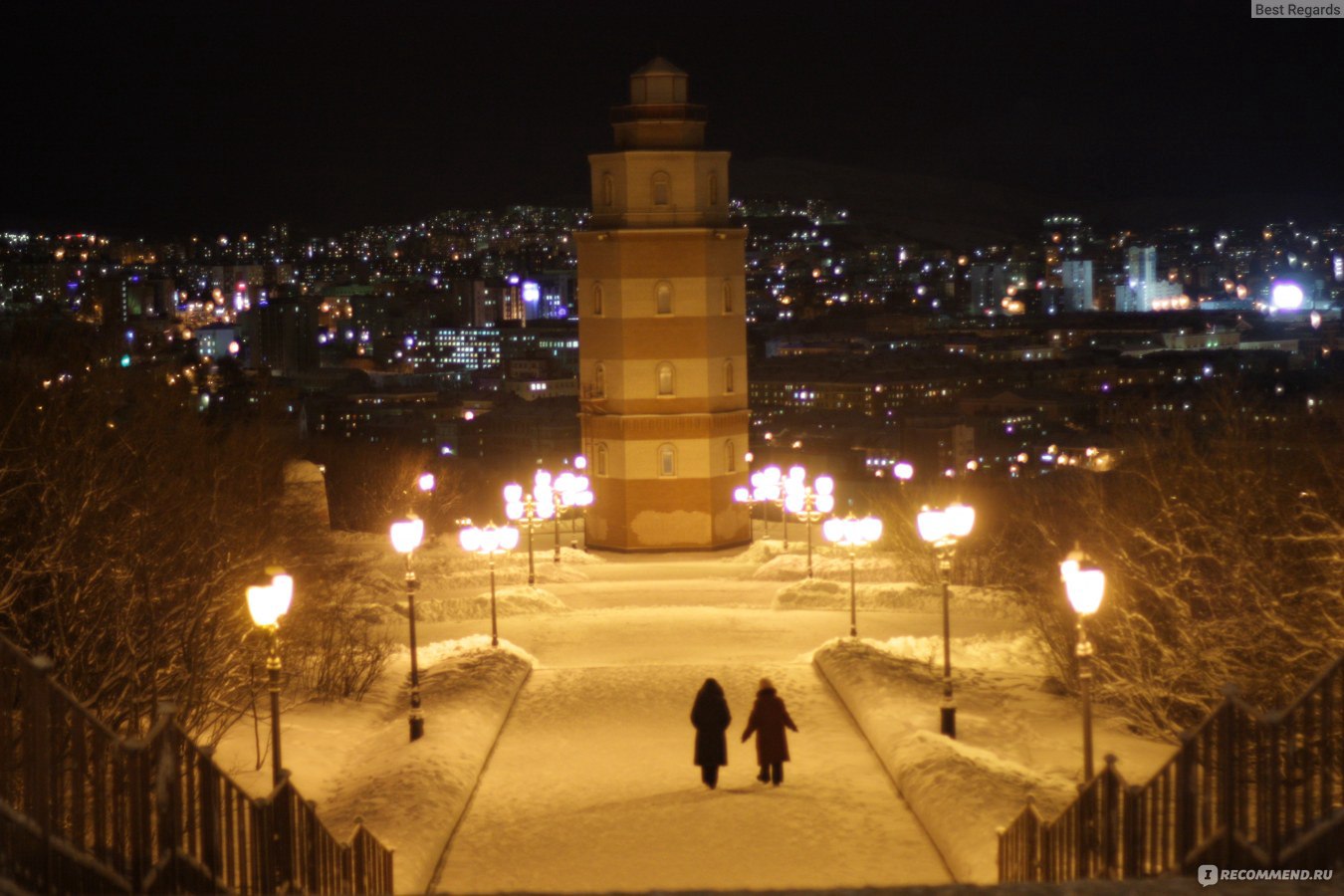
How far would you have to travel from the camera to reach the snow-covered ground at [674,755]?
12.1 meters

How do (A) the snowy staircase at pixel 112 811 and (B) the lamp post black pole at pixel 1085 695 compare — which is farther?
(B) the lamp post black pole at pixel 1085 695

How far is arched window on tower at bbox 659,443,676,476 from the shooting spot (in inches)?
1213

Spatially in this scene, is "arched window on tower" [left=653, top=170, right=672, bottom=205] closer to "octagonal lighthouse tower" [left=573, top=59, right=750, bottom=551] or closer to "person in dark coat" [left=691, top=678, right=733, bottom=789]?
"octagonal lighthouse tower" [left=573, top=59, right=750, bottom=551]

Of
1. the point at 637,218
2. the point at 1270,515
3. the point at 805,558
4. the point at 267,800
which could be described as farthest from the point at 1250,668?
the point at 637,218

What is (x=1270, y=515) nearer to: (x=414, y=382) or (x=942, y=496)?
(x=942, y=496)

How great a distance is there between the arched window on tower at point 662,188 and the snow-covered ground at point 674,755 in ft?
29.4

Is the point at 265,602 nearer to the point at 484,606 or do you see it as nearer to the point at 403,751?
the point at 403,751

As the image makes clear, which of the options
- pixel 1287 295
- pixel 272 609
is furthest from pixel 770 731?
pixel 1287 295

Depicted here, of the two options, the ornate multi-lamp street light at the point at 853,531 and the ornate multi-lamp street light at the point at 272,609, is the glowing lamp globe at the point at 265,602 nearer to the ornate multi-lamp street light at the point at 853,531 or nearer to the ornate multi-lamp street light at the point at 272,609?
the ornate multi-lamp street light at the point at 272,609

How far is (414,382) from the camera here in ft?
421

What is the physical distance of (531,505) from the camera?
2595 cm

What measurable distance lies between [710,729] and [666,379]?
17.1 metres

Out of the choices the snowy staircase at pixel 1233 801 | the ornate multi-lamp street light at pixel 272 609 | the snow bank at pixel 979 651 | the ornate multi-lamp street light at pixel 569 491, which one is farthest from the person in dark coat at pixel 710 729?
the ornate multi-lamp street light at pixel 569 491

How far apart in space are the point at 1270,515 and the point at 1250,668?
2857 mm
